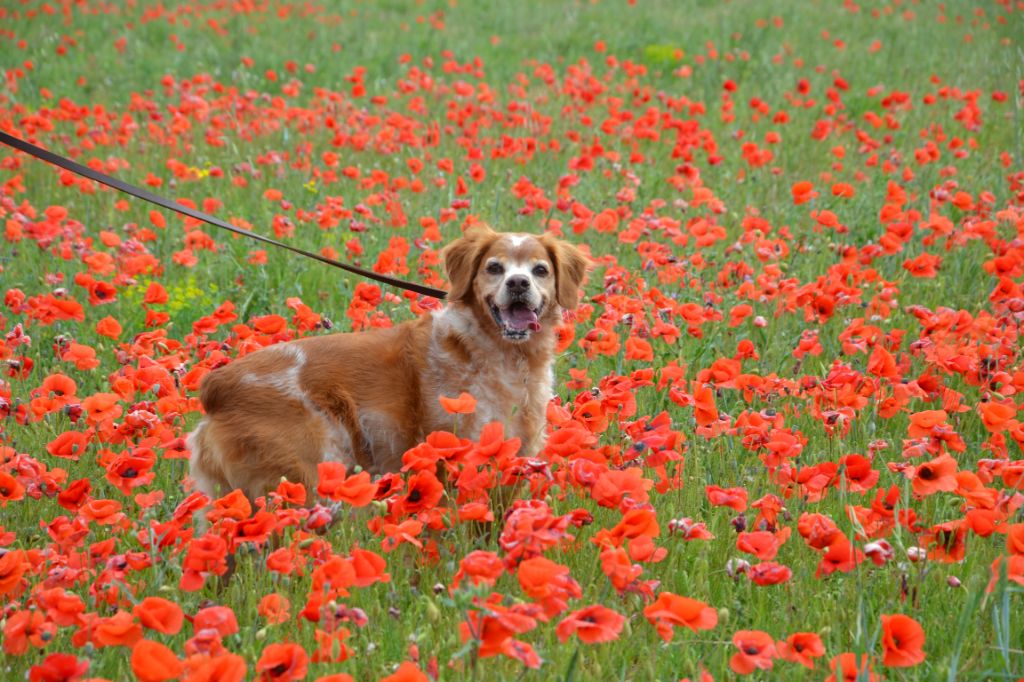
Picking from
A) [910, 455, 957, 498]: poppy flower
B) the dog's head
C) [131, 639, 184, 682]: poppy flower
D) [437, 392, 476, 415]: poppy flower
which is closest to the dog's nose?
the dog's head

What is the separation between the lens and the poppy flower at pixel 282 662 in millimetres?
1852

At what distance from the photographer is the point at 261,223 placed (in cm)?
706

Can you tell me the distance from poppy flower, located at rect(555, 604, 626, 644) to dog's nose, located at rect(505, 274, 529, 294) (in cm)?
229

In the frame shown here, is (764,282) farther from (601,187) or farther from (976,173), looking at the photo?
(976,173)

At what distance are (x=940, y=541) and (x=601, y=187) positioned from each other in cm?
572

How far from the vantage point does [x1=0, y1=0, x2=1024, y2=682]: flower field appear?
2.32 metres

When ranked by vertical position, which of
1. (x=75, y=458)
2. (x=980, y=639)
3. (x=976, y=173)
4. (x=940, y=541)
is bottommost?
(x=75, y=458)

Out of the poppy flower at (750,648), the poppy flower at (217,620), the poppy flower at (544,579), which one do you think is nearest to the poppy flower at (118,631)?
the poppy flower at (217,620)

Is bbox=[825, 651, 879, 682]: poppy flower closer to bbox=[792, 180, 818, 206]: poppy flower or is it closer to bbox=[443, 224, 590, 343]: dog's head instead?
bbox=[443, 224, 590, 343]: dog's head

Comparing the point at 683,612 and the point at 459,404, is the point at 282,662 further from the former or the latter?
the point at 459,404

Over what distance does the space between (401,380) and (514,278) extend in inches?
24.7

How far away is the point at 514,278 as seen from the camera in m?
4.17

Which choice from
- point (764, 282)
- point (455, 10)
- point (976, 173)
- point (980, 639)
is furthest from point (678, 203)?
point (455, 10)

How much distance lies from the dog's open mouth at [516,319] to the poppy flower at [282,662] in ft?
7.90
